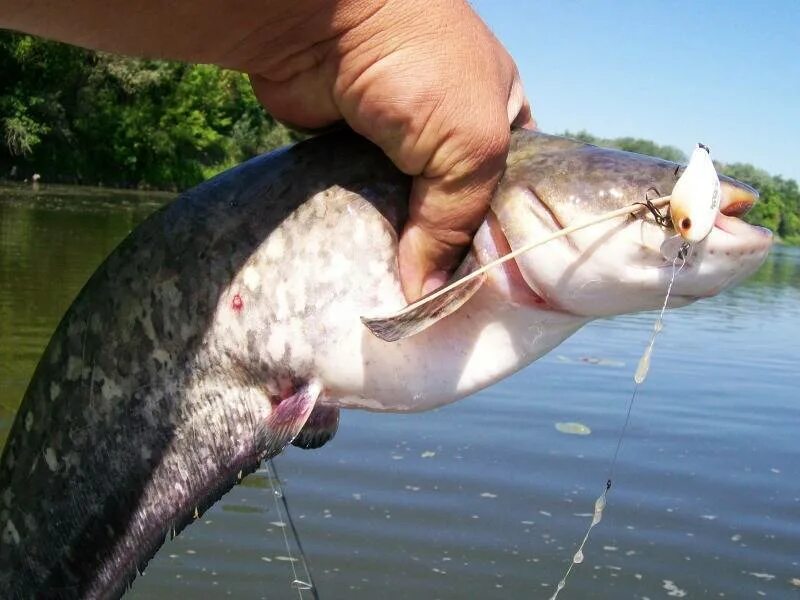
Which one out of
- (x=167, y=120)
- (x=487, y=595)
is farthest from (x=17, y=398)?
(x=167, y=120)

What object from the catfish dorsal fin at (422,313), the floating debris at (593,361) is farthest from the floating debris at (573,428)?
the catfish dorsal fin at (422,313)

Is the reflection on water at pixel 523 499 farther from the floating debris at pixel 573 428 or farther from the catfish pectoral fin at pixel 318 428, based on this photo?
the catfish pectoral fin at pixel 318 428

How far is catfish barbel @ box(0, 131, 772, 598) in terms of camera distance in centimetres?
197

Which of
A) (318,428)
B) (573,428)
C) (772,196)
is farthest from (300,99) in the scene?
(772,196)

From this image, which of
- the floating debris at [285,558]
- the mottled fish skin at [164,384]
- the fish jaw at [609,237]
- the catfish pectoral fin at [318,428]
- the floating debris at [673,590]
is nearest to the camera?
the fish jaw at [609,237]

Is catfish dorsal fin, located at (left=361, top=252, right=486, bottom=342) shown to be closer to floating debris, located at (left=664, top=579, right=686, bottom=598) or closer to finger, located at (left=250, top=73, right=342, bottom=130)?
finger, located at (left=250, top=73, right=342, bottom=130)

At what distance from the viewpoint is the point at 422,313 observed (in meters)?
1.86

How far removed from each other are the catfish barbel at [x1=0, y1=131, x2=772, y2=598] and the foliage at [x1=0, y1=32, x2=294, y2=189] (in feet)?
107

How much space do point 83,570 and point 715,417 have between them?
22.7ft

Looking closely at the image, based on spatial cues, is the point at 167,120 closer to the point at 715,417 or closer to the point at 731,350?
the point at 731,350

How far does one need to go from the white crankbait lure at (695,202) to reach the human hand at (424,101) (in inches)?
14.8

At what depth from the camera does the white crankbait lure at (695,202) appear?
1.71 metres

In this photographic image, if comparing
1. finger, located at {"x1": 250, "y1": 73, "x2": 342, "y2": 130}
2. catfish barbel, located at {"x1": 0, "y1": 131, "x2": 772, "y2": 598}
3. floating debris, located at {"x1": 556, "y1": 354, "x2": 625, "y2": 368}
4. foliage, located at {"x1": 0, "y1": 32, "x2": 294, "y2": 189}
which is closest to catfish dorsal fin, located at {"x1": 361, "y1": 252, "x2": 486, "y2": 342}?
catfish barbel, located at {"x1": 0, "y1": 131, "x2": 772, "y2": 598}

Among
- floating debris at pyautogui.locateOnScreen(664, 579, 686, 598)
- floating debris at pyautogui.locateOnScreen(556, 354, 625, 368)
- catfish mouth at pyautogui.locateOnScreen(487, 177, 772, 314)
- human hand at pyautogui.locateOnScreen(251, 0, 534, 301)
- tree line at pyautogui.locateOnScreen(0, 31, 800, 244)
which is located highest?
tree line at pyautogui.locateOnScreen(0, 31, 800, 244)
